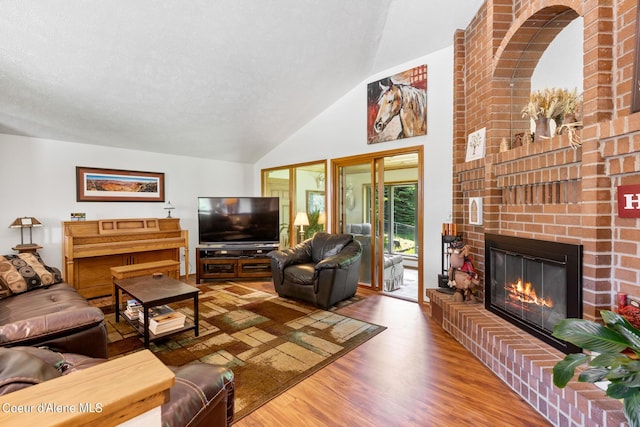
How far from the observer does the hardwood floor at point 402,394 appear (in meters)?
1.81

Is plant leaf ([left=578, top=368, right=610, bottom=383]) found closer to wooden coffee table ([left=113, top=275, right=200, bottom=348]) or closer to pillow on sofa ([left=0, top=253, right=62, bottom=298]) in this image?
wooden coffee table ([left=113, top=275, right=200, bottom=348])

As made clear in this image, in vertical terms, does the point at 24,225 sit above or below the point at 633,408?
above

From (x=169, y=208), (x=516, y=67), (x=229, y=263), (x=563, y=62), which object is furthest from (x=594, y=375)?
(x=169, y=208)

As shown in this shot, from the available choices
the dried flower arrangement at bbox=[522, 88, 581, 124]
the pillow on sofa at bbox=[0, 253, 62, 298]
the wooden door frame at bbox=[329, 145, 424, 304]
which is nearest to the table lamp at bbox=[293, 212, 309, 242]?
the wooden door frame at bbox=[329, 145, 424, 304]

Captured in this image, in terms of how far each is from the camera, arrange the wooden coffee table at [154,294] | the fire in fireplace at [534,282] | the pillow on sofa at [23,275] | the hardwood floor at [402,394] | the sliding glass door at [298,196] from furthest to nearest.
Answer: the sliding glass door at [298,196] → the pillow on sofa at [23,275] → the wooden coffee table at [154,294] → the fire in fireplace at [534,282] → the hardwood floor at [402,394]

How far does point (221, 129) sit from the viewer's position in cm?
471

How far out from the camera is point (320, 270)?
3.69 m

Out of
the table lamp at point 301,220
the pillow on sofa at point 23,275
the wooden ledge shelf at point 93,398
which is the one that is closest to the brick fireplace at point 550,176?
the wooden ledge shelf at point 93,398

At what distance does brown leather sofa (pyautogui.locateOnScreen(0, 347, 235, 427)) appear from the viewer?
2.81ft

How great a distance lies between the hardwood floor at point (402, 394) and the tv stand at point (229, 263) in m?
2.74

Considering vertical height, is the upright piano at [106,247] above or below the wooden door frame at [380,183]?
below

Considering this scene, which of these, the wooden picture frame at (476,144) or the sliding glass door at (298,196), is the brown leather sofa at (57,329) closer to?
the wooden picture frame at (476,144)

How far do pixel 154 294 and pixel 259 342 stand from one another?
1.07 metres

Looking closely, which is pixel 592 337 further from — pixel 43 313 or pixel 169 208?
pixel 169 208
